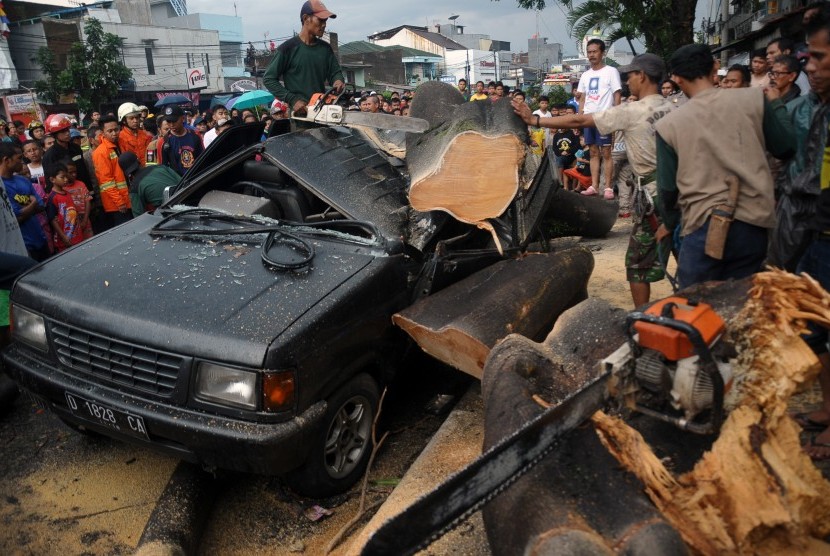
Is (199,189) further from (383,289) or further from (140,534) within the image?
(140,534)

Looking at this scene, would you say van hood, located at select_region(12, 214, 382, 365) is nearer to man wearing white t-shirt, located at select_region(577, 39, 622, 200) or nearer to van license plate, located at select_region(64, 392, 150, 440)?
van license plate, located at select_region(64, 392, 150, 440)

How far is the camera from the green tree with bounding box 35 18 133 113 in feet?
104

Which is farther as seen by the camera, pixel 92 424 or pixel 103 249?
pixel 103 249

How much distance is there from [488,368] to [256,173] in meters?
2.48

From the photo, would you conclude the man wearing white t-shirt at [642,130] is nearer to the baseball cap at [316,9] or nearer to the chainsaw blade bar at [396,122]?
the chainsaw blade bar at [396,122]

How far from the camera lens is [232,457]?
8.58 feet

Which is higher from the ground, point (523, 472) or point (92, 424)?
point (523, 472)

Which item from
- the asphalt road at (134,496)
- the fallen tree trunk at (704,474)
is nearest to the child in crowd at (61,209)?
the asphalt road at (134,496)

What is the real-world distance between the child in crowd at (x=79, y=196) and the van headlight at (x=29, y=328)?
2.92 meters

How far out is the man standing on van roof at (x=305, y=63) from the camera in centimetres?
534

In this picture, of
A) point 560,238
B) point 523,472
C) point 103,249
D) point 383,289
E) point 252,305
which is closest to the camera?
point 523,472

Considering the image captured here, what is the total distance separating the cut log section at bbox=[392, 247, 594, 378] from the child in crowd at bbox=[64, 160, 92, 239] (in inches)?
167

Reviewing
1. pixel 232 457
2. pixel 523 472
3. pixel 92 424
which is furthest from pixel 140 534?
pixel 523 472

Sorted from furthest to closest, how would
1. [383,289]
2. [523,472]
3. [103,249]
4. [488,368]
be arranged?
[103,249] → [383,289] → [488,368] → [523,472]
